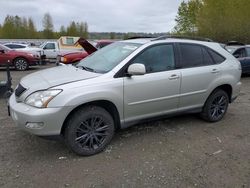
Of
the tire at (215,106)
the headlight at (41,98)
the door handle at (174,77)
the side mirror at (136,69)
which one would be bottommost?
the tire at (215,106)

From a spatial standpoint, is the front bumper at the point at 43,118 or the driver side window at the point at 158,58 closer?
the front bumper at the point at 43,118

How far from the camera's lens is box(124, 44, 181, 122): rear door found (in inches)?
163

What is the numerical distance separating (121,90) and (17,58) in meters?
11.8

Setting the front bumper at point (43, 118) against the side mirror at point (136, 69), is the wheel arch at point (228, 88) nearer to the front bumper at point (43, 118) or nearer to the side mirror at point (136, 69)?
the side mirror at point (136, 69)

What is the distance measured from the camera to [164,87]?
4449 millimetres

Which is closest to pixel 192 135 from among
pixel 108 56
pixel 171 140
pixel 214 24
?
pixel 171 140

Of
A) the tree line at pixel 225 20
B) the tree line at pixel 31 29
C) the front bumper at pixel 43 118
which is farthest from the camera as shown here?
the tree line at pixel 31 29

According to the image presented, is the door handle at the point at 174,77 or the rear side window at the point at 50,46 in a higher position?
the rear side window at the point at 50,46

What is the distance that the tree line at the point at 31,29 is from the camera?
63.0 m

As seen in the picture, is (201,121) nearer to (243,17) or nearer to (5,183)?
(5,183)

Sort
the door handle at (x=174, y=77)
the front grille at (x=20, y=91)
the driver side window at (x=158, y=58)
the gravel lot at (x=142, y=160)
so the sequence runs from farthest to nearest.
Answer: the door handle at (x=174, y=77) < the driver side window at (x=158, y=58) < the front grille at (x=20, y=91) < the gravel lot at (x=142, y=160)

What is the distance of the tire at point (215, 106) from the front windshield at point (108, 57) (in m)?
1.90

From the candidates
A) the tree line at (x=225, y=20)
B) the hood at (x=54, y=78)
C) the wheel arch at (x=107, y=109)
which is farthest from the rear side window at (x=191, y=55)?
the tree line at (x=225, y=20)

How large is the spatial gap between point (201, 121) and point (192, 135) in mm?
831
